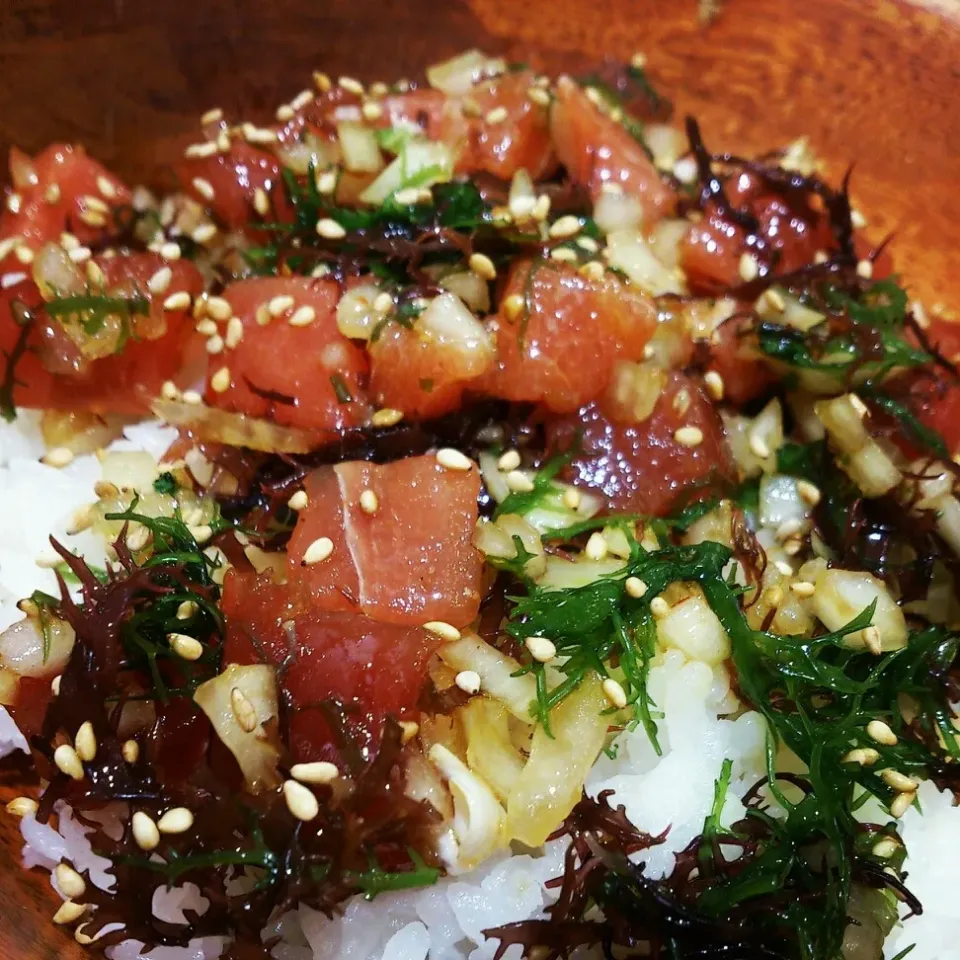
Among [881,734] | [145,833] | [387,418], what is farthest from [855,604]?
[145,833]

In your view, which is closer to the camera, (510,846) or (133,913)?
(133,913)

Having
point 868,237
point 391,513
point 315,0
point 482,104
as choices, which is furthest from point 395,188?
point 868,237

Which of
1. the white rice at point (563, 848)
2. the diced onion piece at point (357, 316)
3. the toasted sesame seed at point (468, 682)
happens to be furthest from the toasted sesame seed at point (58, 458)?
the toasted sesame seed at point (468, 682)

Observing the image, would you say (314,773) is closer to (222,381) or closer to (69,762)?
(69,762)

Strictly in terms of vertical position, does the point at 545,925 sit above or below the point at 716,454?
below

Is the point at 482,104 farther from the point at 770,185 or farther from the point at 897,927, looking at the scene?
the point at 897,927

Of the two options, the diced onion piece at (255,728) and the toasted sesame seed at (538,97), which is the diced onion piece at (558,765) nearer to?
the diced onion piece at (255,728)

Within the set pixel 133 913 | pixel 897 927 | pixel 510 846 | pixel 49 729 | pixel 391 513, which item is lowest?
pixel 133 913

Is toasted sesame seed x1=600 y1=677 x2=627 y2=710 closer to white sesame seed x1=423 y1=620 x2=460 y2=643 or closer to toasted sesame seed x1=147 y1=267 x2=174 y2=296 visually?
white sesame seed x1=423 y1=620 x2=460 y2=643

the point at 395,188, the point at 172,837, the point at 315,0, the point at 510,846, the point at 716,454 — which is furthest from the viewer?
the point at 315,0
